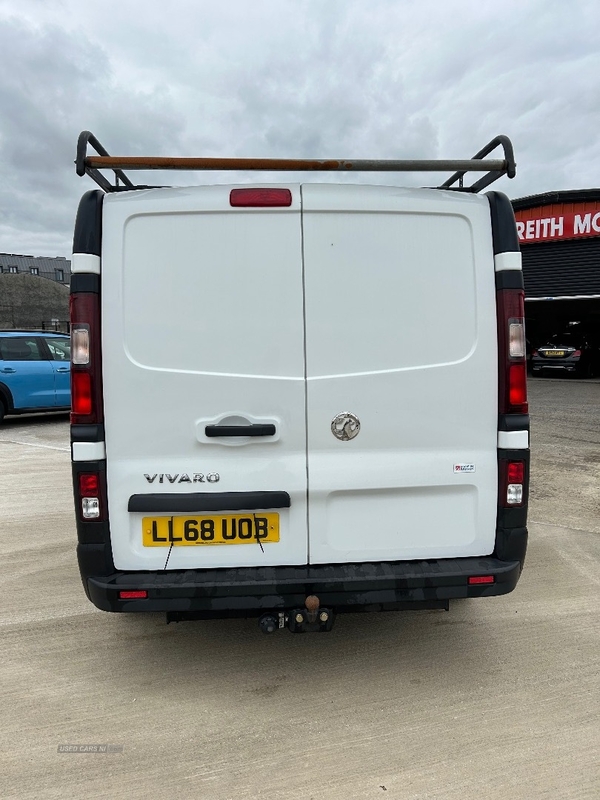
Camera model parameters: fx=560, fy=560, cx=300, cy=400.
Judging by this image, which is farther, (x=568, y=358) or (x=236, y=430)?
(x=568, y=358)

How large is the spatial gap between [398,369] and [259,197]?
0.96m

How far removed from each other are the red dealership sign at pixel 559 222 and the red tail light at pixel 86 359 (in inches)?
676

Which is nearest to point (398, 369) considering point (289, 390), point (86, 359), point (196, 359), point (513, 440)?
point (289, 390)

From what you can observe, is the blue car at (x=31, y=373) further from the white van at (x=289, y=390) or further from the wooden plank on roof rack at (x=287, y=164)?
the white van at (x=289, y=390)

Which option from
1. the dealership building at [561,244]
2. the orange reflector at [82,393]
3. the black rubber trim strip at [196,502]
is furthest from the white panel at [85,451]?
the dealership building at [561,244]

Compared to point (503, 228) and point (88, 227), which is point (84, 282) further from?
point (503, 228)

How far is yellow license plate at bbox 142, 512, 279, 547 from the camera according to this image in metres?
2.46

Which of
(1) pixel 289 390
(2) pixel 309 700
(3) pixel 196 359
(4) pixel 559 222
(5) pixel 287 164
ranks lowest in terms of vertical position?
(2) pixel 309 700

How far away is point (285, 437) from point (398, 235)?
1.02 m

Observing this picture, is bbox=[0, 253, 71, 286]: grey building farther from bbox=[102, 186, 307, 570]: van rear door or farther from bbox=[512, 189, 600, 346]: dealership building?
bbox=[102, 186, 307, 570]: van rear door

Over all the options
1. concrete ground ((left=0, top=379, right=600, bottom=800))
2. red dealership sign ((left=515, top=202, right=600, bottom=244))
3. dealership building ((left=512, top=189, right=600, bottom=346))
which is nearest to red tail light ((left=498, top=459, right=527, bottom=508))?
concrete ground ((left=0, top=379, right=600, bottom=800))

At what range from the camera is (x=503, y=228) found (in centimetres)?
249

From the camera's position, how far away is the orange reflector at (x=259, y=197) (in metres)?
2.39

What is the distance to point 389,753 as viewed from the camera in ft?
7.41
